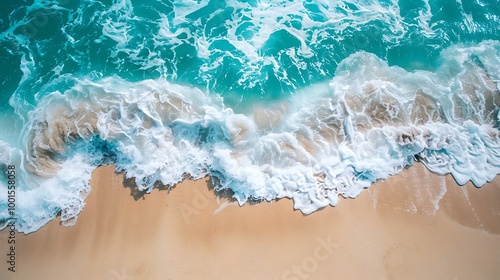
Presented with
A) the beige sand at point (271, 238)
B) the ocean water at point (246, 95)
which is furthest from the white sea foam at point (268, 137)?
the beige sand at point (271, 238)

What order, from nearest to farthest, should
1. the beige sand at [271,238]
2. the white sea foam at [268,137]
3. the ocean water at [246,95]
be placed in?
the beige sand at [271,238] < the white sea foam at [268,137] < the ocean water at [246,95]

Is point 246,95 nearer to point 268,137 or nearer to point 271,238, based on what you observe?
point 268,137

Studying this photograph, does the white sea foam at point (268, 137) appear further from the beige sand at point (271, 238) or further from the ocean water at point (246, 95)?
the beige sand at point (271, 238)

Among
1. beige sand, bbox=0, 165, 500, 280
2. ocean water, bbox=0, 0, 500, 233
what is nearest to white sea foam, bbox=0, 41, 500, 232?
ocean water, bbox=0, 0, 500, 233

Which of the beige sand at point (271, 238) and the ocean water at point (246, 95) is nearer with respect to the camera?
the beige sand at point (271, 238)

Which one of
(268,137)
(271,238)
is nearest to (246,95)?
(268,137)

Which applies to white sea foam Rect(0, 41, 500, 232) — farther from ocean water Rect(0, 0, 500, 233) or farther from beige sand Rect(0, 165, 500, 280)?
beige sand Rect(0, 165, 500, 280)
